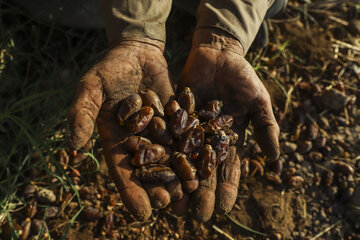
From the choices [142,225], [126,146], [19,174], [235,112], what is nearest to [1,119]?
[19,174]

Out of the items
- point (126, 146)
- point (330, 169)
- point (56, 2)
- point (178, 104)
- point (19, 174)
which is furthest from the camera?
point (56, 2)

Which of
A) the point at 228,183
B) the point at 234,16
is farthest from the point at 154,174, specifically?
the point at 234,16

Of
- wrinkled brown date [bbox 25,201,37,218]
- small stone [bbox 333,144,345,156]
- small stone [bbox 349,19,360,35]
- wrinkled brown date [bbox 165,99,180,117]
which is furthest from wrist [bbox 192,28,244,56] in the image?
small stone [bbox 349,19,360,35]

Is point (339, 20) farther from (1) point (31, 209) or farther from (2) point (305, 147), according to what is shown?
(1) point (31, 209)

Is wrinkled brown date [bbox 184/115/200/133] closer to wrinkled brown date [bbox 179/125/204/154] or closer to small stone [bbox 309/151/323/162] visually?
wrinkled brown date [bbox 179/125/204/154]

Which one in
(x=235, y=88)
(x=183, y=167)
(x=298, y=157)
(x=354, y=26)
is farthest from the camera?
(x=354, y=26)

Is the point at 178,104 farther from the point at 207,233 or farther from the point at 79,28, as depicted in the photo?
the point at 79,28
